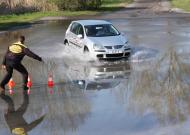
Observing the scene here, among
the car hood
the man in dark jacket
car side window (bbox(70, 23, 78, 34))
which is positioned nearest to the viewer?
the man in dark jacket

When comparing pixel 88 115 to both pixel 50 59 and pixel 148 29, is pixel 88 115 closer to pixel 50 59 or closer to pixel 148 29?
pixel 50 59

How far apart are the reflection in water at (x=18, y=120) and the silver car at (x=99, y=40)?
7.39m

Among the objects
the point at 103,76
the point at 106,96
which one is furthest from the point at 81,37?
the point at 106,96

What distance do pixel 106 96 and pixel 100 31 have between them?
8506 millimetres

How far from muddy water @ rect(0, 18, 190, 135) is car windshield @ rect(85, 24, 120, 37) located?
110 cm

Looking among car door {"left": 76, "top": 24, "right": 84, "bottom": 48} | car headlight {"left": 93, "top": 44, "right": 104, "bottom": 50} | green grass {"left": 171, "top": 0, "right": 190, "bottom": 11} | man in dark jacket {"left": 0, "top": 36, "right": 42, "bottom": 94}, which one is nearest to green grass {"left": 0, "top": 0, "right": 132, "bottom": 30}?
green grass {"left": 171, "top": 0, "right": 190, "bottom": 11}

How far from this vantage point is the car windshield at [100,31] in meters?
23.1

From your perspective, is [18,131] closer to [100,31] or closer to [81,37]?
[81,37]

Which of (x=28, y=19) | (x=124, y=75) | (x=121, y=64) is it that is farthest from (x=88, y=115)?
(x=28, y=19)

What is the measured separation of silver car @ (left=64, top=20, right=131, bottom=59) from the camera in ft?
71.8

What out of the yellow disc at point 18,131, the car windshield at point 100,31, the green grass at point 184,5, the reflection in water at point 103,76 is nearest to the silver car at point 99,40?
the car windshield at point 100,31

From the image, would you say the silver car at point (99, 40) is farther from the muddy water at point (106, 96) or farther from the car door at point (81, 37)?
the muddy water at point (106, 96)

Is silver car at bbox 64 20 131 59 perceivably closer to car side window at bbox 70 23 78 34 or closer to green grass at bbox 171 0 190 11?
car side window at bbox 70 23 78 34

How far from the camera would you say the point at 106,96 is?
49.6ft
